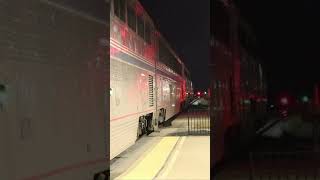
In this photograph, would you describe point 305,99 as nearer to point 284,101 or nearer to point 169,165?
point 284,101

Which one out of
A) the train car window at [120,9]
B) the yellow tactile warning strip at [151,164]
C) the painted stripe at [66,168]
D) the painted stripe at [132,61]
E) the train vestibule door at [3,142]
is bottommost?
the yellow tactile warning strip at [151,164]

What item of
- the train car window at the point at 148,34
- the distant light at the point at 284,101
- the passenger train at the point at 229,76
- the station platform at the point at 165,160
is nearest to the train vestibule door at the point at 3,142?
the passenger train at the point at 229,76

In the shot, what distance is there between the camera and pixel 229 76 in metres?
9.28

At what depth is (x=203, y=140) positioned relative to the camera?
63.0 ft

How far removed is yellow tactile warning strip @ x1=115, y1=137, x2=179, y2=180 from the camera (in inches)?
437

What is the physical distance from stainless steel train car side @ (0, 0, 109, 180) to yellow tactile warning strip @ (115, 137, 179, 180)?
26.4 feet

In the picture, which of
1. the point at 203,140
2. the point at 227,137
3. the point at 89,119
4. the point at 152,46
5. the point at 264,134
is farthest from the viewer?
the point at 203,140

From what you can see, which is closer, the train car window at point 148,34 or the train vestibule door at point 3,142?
the train vestibule door at point 3,142

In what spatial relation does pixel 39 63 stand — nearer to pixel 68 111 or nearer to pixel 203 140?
pixel 68 111

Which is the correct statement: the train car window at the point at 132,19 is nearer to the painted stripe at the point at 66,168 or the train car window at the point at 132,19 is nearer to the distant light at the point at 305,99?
the distant light at the point at 305,99

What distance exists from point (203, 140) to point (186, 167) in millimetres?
6941

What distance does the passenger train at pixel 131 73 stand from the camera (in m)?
10.2

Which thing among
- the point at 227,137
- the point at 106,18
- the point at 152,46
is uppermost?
the point at 152,46

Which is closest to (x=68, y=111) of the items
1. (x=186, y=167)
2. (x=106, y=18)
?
(x=106, y=18)
